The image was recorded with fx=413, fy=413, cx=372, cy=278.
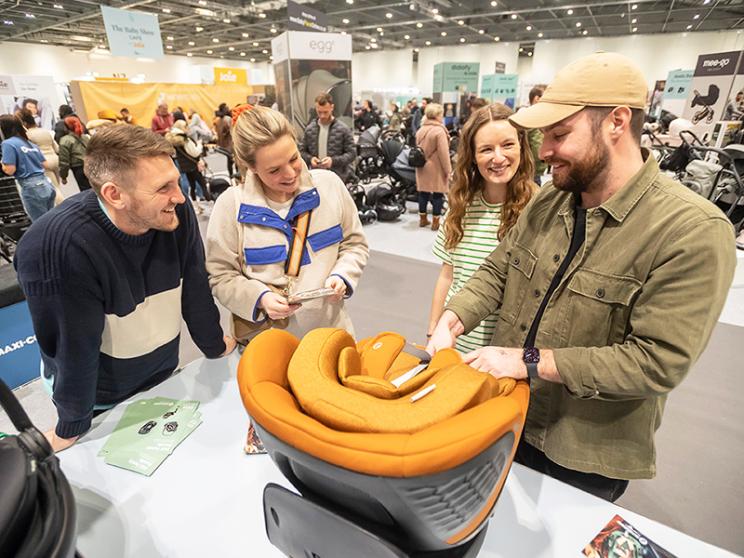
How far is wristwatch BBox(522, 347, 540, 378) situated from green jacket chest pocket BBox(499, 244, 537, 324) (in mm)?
235

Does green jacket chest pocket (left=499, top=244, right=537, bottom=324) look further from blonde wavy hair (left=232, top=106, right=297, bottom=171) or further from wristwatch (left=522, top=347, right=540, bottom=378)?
blonde wavy hair (left=232, top=106, right=297, bottom=171)

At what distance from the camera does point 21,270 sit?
41.5 inches

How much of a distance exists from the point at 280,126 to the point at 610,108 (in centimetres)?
97

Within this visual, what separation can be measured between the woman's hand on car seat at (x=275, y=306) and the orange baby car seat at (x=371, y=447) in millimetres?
759

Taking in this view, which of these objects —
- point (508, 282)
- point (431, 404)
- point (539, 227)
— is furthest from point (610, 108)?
point (431, 404)

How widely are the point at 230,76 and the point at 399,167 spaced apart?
12.9 m

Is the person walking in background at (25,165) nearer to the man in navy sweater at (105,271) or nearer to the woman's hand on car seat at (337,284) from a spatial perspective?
the man in navy sweater at (105,271)

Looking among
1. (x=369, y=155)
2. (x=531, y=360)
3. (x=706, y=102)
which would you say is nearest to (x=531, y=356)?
(x=531, y=360)

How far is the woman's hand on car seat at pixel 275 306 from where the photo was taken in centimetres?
140

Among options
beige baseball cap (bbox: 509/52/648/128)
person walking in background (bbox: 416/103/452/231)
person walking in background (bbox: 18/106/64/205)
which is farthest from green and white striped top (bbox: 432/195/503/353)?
person walking in background (bbox: 18/106/64/205)

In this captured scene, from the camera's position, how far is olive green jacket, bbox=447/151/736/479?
0.76 meters

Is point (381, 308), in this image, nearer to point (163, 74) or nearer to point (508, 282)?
point (508, 282)

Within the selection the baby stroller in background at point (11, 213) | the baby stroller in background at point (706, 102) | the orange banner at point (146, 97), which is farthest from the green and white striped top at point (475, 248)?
the orange banner at point (146, 97)

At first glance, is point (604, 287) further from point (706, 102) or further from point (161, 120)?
point (161, 120)
